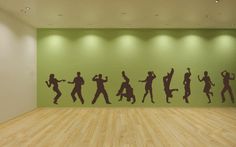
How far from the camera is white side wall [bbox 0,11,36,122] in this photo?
7277mm

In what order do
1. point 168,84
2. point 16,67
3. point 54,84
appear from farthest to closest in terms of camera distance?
point 168,84, point 54,84, point 16,67

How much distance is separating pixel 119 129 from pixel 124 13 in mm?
3237

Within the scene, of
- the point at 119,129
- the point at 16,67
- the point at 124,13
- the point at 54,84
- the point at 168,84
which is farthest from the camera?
the point at 168,84

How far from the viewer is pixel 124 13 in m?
7.62

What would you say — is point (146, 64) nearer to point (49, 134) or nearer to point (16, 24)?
point (16, 24)

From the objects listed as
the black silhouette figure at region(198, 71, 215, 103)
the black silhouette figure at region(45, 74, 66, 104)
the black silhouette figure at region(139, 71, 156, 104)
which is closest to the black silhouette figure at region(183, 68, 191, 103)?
the black silhouette figure at region(198, 71, 215, 103)

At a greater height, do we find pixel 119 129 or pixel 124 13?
pixel 124 13

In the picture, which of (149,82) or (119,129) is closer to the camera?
(119,129)

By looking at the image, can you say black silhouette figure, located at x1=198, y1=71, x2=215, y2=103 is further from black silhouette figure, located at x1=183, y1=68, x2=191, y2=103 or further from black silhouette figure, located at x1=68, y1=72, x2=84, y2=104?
black silhouette figure, located at x1=68, y1=72, x2=84, y2=104

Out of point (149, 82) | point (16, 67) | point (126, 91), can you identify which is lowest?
point (126, 91)

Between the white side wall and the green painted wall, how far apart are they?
65cm

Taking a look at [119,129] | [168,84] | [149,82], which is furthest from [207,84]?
[119,129]

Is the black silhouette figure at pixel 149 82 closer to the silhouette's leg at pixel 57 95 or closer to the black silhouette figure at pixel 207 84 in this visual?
the black silhouette figure at pixel 207 84

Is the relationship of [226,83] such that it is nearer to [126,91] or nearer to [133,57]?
[133,57]
